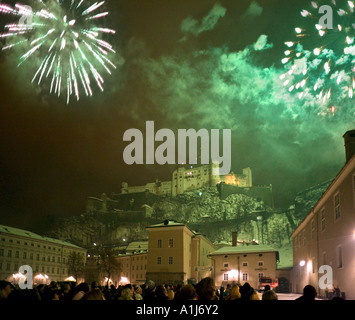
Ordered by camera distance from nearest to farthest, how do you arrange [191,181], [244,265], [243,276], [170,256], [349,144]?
[349,144], [170,256], [243,276], [244,265], [191,181]

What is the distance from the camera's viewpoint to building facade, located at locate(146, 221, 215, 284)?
54.2m

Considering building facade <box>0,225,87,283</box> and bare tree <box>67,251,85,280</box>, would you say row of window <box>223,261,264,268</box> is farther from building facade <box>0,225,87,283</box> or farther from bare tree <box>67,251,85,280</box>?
bare tree <box>67,251,85,280</box>

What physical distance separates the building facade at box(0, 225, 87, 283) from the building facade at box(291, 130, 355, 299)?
48.7 m

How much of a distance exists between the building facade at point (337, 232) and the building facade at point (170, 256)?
77.9 feet

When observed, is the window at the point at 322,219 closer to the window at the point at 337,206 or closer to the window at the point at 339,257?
the window at the point at 337,206

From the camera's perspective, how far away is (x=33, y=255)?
7812 centimetres

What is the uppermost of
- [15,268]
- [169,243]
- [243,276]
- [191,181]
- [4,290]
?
[191,181]

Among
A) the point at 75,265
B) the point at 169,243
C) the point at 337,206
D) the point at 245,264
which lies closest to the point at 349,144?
the point at 337,206

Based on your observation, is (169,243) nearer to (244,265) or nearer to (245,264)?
(244,265)

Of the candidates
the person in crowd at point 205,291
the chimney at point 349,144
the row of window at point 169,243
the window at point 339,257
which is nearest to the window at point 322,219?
the window at point 339,257

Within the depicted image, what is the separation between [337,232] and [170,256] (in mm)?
34706
